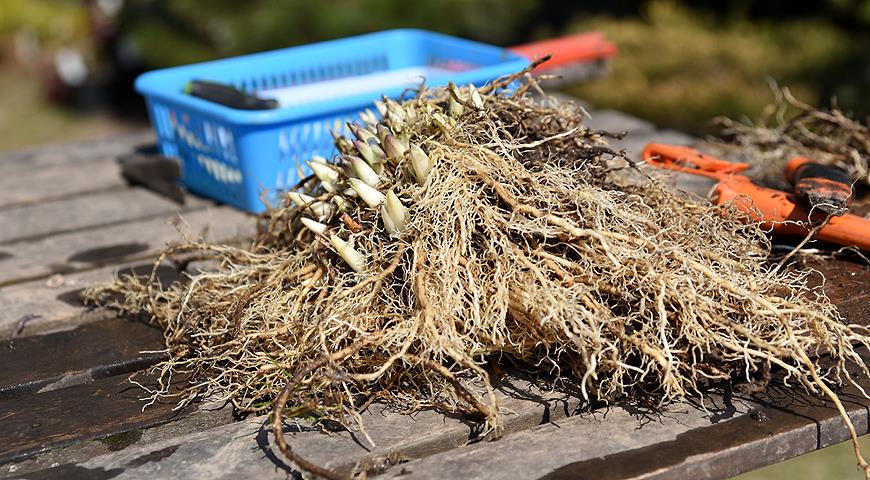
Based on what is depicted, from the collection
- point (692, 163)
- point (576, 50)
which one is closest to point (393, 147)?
point (692, 163)

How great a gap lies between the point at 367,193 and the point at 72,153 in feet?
6.30

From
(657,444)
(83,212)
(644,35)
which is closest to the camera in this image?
(657,444)

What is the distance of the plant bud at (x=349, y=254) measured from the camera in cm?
161

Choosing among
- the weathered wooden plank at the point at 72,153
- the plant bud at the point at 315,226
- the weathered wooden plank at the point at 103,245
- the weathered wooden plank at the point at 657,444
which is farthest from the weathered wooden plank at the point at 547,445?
the weathered wooden plank at the point at 72,153

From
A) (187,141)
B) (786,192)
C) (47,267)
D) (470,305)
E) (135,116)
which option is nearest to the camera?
(470,305)

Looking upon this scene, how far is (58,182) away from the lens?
112 inches

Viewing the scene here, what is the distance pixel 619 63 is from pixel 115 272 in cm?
425

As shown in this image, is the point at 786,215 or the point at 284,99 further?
the point at 284,99

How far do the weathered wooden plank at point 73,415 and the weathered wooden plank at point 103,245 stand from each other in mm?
568

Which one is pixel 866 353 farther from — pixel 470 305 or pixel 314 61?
pixel 314 61

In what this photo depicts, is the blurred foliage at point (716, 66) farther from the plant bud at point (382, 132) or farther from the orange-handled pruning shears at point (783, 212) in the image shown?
the plant bud at point (382, 132)

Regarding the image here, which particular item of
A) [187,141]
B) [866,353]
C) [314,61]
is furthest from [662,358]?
[314,61]

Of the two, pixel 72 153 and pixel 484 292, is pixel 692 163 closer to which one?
pixel 484 292

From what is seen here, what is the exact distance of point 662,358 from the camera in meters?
1.40
